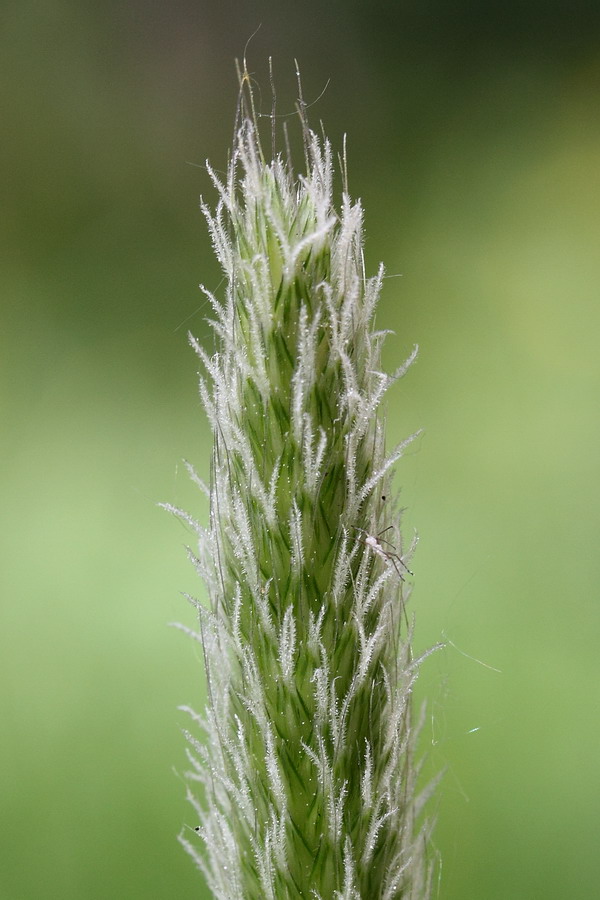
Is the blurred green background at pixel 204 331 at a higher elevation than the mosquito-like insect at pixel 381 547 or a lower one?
higher

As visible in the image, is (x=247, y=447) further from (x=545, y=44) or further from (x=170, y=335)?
(x=545, y=44)

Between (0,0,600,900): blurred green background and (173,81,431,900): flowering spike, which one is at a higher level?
(0,0,600,900): blurred green background

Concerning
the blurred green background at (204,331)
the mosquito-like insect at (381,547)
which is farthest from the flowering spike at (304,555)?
the blurred green background at (204,331)

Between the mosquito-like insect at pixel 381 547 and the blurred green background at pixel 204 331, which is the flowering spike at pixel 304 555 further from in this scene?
the blurred green background at pixel 204 331

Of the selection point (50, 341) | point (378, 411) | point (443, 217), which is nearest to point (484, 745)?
point (378, 411)

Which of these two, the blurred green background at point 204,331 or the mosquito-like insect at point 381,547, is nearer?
the mosquito-like insect at point 381,547

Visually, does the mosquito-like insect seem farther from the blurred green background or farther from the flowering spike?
the blurred green background

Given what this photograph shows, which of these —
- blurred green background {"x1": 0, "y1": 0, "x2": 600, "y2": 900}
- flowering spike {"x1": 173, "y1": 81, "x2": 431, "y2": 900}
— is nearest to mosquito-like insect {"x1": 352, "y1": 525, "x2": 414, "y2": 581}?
flowering spike {"x1": 173, "y1": 81, "x2": 431, "y2": 900}
